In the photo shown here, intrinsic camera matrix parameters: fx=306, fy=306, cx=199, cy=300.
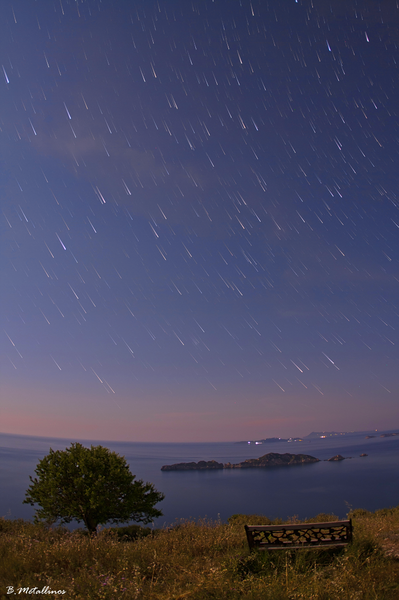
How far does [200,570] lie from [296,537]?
1978 millimetres

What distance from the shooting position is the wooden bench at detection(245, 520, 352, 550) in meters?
5.52

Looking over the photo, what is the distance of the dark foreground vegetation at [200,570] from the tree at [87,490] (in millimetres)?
16044

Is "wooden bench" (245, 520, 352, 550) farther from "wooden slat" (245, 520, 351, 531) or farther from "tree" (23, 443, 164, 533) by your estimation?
"tree" (23, 443, 164, 533)

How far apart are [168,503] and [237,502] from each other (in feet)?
77.2

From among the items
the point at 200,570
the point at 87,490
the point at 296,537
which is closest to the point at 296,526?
the point at 296,537

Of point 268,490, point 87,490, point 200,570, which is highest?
point 200,570

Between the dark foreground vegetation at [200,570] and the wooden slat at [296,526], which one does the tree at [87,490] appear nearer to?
the dark foreground vegetation at [200,570]

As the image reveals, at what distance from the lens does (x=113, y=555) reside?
5477mm

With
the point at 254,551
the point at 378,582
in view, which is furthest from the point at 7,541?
the point at 378,582

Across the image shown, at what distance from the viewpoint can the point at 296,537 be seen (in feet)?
19.1

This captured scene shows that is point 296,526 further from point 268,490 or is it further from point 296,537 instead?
point 268,490

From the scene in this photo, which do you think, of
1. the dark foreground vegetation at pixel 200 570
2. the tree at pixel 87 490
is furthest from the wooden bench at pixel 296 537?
the tree at pixel 87 490

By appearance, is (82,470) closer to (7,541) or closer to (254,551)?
(7,541)

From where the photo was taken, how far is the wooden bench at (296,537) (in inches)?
217
